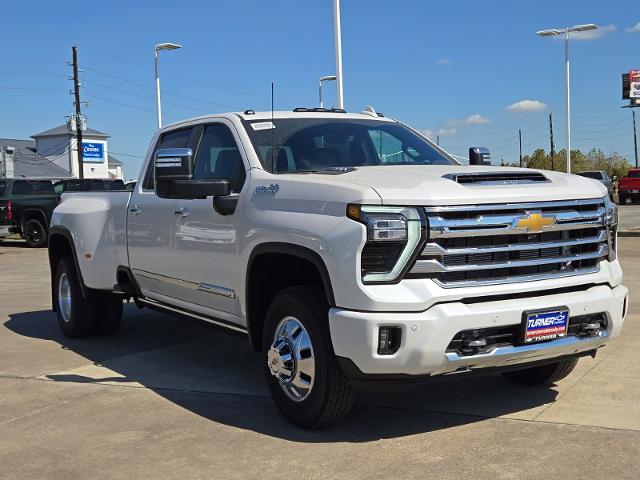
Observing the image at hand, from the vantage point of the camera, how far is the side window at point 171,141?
6.25 m

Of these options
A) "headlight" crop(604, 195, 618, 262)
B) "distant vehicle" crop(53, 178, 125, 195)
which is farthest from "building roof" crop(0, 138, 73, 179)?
"headlight" crop(604, 195, 618, 262)

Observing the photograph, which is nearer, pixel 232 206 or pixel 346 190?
pixel 346 190

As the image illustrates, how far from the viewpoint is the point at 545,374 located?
17.8ft

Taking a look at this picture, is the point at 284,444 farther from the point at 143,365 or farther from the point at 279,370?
the point at 143,365

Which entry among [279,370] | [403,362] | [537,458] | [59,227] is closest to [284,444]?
[279,370]

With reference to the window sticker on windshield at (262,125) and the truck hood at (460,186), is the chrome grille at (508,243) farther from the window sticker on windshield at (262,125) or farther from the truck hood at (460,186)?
the window sticker on windshield at (262,125)

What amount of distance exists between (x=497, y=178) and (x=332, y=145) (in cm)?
153

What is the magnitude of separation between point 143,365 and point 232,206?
2.07 m

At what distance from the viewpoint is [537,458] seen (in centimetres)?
403

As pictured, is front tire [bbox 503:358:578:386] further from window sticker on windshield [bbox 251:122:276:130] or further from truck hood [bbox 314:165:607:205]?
window sticker on windshield [bbox 251:122:276:130]

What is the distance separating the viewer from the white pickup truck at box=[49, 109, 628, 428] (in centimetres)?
402

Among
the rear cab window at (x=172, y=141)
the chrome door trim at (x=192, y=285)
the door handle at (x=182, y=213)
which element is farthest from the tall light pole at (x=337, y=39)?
the door handle at (x=182, y=213)

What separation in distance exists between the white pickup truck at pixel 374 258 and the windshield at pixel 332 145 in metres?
0.01

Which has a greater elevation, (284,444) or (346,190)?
(346,190)
